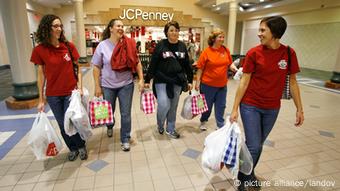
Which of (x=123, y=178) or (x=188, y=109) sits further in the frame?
(x=188, y=109)

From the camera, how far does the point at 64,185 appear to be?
1.98 metres

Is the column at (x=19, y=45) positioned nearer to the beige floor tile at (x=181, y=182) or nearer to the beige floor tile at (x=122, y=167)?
the beige floor tile at (x=122, y=167)

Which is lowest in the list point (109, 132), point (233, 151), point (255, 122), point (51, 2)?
point (109, 132)

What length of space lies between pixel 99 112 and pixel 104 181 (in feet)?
2.23

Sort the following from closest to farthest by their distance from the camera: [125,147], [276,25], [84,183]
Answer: [276,25], [84,183], [125,147]

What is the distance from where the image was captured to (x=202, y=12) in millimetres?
12789

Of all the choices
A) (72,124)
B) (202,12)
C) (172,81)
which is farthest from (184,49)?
(202,12)

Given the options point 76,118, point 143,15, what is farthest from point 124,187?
point 143,15

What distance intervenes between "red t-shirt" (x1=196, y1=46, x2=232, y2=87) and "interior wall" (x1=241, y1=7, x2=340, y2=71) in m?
7.65

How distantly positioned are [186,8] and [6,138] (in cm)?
1139

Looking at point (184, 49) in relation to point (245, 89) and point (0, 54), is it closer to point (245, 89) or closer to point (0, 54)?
point (245, 89)

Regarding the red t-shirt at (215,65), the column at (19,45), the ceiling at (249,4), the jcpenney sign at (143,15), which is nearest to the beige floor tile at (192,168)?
the red t-shirt at (215,65)

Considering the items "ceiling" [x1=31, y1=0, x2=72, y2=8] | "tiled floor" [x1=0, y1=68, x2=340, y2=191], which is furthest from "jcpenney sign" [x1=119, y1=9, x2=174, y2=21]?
"tiled floor" [x1=0, y1=68, x2=340, y2=191]

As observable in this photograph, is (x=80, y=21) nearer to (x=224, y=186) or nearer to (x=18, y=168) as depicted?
(x=18, y=168)
